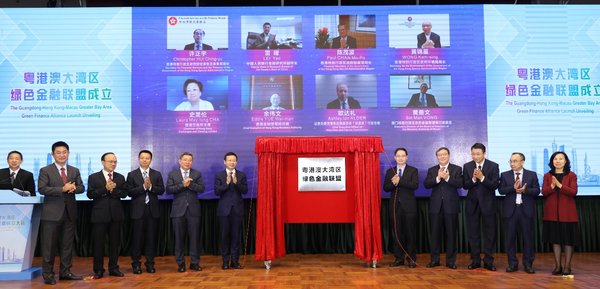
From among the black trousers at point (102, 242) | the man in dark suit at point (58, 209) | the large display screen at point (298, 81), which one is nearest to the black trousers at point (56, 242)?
the man in dark suit at point (58, 209)

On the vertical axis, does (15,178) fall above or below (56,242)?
above

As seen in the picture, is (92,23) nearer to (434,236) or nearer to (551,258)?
(434,236)

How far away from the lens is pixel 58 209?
15.5 ft

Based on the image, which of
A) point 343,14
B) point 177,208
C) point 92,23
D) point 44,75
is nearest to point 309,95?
point 343,14

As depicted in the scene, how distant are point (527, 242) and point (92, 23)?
557 cm

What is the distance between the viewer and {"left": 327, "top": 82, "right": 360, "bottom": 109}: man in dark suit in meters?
6.41

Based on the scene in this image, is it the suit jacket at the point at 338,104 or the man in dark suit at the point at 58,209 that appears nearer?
the man in dark suit at the point at 58,209

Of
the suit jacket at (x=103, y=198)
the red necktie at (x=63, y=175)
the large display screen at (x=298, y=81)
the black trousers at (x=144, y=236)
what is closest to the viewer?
the red necktie at (x=63, y=175)

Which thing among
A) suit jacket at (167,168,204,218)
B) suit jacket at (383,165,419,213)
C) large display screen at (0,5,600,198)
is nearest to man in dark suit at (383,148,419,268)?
suit jacket at (383,165,419,213)

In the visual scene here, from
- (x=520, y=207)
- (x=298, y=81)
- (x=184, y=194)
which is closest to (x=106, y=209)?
(x=184, y=194)

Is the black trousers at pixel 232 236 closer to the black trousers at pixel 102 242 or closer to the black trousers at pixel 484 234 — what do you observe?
the black trousers at pixel 102 242

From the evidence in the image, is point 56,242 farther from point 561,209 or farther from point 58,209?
point 561,209

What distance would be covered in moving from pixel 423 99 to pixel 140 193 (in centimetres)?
352

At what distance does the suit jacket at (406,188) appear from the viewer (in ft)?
18.0
